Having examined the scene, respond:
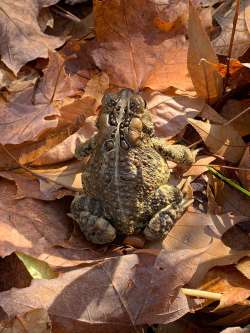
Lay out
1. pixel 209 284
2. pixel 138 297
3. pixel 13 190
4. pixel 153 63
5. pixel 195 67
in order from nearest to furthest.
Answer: pixel 138 297, pixel 209 284, pixel 13 190, pixel 195 67, pixel 153 63

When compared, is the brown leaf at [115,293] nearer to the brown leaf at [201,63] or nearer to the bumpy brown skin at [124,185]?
the bumpy brown skin at [124,185]

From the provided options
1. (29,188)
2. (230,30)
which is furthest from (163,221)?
(230,30)

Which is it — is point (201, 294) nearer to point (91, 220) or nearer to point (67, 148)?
point (91, 220)

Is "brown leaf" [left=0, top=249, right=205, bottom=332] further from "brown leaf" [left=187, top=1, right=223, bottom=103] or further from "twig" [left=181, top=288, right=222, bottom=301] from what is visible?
"brown leaf" [left=187, top=1, right=223, bottom=103]

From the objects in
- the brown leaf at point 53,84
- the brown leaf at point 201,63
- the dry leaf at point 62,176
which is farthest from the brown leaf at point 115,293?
the brown leaf at point 53,84

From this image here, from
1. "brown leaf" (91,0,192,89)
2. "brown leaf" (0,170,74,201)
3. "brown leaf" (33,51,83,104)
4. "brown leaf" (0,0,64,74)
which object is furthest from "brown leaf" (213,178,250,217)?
"brown leaf" (0,0,64,74)

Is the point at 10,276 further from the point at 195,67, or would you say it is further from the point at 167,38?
the point at 167,38

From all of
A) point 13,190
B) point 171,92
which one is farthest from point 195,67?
point 13,190
